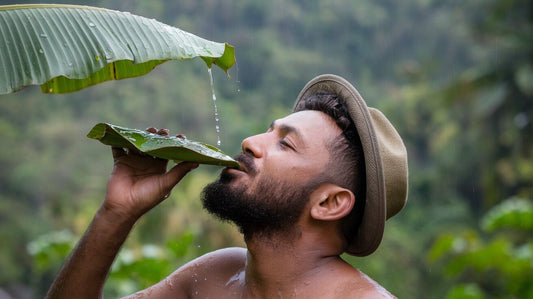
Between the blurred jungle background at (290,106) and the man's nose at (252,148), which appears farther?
the blurred jungle background at (290,106)

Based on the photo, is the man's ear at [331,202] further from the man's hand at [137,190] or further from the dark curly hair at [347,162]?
the man's hand at [137,190]

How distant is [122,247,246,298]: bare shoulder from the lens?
2475 millimetres

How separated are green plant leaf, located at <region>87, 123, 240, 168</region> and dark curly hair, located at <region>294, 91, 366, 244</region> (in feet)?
1.24

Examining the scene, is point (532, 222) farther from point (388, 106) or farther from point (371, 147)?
point (388, 106)

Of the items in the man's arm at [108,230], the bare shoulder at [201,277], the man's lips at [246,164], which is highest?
the man's lips at [246,164]

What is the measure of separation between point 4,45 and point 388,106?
95.9 feet

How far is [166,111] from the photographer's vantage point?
27.1m

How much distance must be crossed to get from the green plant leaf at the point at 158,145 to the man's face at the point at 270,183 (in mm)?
112

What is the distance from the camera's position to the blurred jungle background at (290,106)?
67.3 feet

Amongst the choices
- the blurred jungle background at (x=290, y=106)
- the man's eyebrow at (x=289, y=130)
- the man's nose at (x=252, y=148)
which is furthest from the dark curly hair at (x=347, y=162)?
the blurred jungle background at (x=290, y=106)

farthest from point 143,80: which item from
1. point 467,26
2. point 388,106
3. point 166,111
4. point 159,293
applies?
point 159,293

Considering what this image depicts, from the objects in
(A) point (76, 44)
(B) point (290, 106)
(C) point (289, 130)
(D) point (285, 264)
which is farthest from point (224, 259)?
(B) point (290, 106)

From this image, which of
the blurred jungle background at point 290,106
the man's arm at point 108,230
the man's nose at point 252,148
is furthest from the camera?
the blurred jungle background at point 290,106

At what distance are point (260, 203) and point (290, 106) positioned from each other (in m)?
26.4
